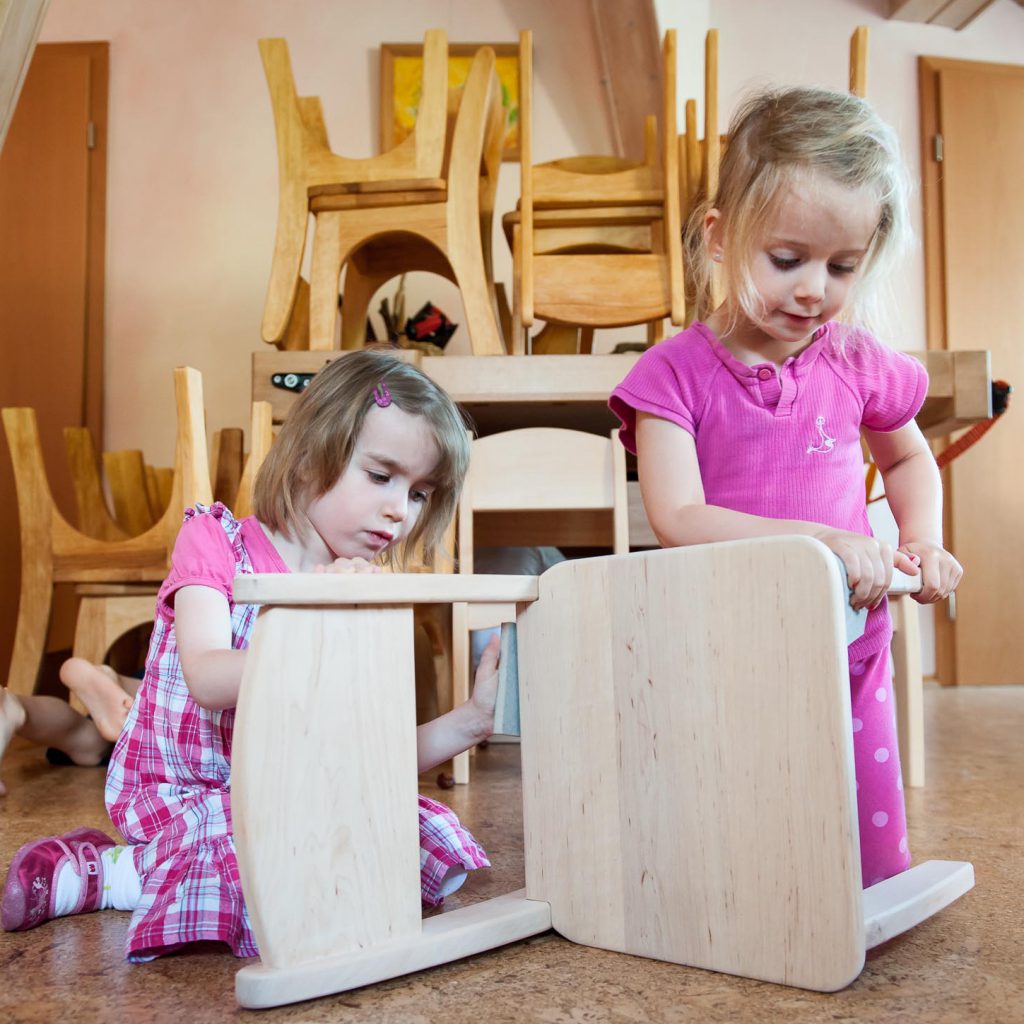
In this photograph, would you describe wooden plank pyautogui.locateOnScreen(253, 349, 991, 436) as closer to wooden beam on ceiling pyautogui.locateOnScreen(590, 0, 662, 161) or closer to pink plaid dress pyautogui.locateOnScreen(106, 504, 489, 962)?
pink plaid dress pyautogui.locateOnScreen(106, 504, 489, 962)

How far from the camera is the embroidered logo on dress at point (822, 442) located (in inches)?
39.9

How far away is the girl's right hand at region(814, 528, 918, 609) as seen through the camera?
0.77m

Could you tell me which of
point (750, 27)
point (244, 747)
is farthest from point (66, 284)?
point (244, 747)

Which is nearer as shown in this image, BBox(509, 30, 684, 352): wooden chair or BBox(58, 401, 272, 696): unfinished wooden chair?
BBox(58, 401, 272, 696): unfinished wooden chair

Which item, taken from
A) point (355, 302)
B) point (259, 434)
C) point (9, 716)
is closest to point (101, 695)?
point (9, 716)

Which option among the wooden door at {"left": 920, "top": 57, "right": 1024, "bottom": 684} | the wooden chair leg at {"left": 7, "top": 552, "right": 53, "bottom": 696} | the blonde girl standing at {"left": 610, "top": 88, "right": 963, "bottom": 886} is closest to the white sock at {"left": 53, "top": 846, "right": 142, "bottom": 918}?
the blonde girl standing at {"left": 610, "top": 88, "right": 963, "bottom": 886}

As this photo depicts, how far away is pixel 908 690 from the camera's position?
1.61 metres

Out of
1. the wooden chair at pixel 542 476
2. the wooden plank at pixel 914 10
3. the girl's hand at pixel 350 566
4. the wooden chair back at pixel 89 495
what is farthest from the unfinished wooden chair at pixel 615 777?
the wooden plank at pixel 914 10

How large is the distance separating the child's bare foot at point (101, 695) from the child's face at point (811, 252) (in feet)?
4.29

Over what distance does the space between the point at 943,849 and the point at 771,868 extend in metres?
0.51

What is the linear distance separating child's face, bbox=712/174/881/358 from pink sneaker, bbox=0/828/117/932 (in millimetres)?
770

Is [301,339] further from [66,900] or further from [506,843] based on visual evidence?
[66,900]

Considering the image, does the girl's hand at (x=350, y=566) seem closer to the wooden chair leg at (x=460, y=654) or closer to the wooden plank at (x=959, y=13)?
the wooden chair leg at (x=460, y=654)

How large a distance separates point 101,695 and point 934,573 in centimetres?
141
